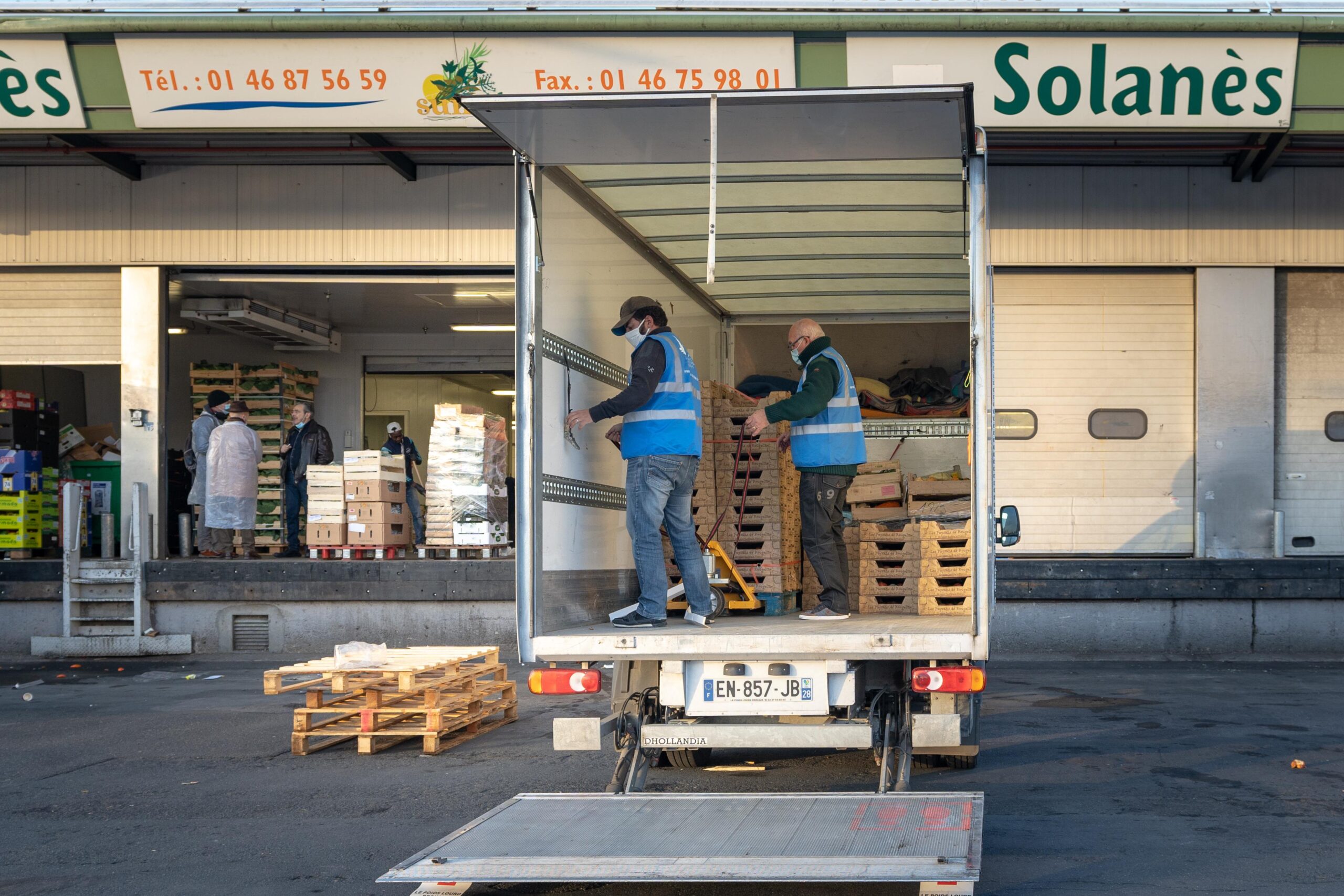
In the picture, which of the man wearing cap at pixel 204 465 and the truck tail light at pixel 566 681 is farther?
the man wearing cap at pixel 204 465

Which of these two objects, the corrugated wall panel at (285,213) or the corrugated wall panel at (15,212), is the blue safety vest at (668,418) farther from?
the corrugated wall panel at (15,212)

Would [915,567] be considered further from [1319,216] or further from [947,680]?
[1319,216]

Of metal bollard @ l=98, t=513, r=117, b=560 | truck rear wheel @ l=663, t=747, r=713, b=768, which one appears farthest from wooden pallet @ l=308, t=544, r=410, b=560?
truck rear wheel @ l=663, t=747, r=713, b=768

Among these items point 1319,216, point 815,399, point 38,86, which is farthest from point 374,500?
point 1319,216

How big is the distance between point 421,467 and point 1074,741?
1543 centimetres

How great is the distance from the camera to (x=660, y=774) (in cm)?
755

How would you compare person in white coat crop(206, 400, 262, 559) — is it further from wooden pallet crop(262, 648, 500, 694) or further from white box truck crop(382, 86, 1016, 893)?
white box truck crop(382, 86, 1016, 893)

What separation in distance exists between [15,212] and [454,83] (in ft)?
18.0

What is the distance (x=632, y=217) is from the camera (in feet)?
24.7

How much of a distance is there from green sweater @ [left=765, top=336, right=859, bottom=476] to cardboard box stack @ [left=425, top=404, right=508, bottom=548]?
6.51m

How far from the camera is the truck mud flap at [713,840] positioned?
4.41m

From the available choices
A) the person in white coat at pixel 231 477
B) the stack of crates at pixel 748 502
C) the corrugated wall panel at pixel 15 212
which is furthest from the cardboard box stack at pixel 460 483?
the stack of crates at pixel 748 502

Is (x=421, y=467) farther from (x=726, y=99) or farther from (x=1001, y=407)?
(x=726, y=99)

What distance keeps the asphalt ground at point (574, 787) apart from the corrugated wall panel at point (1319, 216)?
429 centimetres
